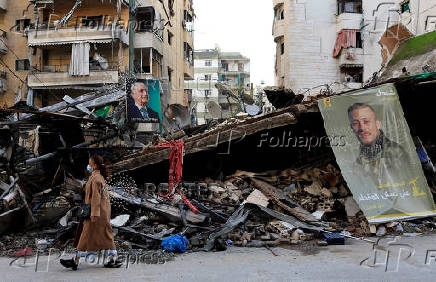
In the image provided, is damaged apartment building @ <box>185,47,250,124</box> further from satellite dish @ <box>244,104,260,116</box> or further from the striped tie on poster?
the striped tie on poster

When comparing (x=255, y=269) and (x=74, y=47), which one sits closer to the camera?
(x=255, y=269)

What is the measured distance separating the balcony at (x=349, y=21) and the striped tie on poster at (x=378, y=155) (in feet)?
77.8

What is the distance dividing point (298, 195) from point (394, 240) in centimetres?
270

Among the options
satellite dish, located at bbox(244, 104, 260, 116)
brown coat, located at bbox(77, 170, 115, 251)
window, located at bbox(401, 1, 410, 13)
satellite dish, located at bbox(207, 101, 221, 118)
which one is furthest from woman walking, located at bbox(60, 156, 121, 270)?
window, located at bbox(401, 1, 410, 13)

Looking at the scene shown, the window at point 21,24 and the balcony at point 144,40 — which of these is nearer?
the balcony at point 144,40

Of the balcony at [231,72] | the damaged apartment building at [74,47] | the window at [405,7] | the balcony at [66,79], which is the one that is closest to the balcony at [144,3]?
the damaged apartment building at [74,47]

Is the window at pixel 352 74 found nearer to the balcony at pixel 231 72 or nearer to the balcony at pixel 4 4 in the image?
the balcony at pixel 4 4

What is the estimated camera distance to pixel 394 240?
7609 mm

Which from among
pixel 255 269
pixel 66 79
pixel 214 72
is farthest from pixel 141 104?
pixel 214 72

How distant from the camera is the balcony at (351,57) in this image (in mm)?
30641

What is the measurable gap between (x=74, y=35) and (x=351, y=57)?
63.8 ft

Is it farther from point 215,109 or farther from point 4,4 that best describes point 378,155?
point 4,4

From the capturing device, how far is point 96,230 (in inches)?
227

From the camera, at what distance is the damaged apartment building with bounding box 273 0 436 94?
30844 millimetres
